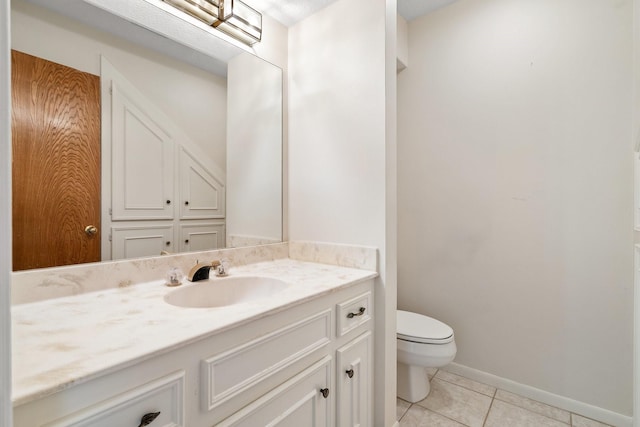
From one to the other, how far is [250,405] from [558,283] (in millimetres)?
1769

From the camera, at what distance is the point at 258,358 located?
2.71ft

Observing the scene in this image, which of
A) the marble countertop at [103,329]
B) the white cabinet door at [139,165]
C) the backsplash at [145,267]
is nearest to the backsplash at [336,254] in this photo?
the backsplash at [145,267]

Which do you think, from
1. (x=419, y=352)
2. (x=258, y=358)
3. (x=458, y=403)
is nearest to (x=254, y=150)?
(x=258, y=358)

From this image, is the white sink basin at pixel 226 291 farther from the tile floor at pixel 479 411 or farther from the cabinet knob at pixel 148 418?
the tile floor at pixel 479 411

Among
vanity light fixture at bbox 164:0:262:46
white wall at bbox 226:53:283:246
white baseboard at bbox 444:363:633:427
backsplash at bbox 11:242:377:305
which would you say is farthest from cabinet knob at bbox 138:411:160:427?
white baseboard at bbox 444:363:633:427

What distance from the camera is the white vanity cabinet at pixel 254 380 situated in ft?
1.78

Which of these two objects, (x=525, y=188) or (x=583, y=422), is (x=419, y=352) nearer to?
(x=583, y=422)

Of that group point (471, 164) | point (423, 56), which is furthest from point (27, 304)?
point (423, 56)

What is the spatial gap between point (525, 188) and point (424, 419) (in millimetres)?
1443

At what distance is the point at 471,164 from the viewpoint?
1.94 metres

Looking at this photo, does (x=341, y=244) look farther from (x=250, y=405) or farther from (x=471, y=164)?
(x=471, y=164)

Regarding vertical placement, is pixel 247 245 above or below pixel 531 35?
below

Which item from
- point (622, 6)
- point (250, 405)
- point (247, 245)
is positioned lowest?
point (250, 405)

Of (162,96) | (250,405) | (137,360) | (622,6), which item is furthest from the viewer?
(622,6)
